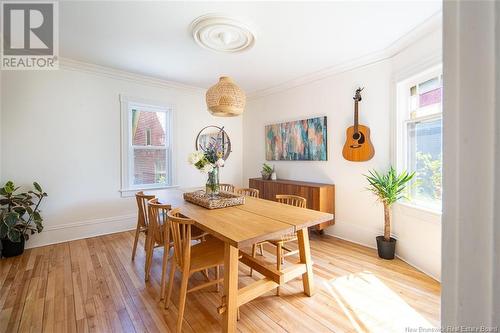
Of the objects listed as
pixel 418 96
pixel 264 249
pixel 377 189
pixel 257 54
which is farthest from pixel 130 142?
pixel 418 96

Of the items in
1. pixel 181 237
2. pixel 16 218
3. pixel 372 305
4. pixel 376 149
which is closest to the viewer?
pixel 181 237

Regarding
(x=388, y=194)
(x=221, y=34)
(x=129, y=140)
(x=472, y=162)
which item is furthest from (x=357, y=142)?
(x=129, y=140)

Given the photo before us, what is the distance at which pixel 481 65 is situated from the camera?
1.14ft

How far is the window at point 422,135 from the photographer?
2455 millimetres

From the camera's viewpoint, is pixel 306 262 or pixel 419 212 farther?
pixel 419 212

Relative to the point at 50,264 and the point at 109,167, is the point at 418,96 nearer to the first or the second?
the point at 109,167

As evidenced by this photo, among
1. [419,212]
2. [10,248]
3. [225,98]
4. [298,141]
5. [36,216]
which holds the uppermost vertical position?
[225,98]

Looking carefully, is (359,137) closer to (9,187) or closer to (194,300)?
(194,300)

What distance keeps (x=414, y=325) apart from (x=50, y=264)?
3676 mm

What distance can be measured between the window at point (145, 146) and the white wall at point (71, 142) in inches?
5.4

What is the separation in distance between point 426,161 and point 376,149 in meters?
0.59

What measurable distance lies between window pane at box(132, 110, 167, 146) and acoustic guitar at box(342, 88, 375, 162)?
10.5 ft

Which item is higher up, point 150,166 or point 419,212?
point 150,166

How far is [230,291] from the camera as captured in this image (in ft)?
5.31
